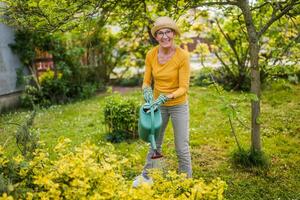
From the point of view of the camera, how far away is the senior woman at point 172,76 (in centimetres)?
399

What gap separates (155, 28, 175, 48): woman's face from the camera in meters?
3.96

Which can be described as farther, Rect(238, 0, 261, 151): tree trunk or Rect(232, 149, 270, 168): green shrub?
Rect(232, 149, 270, 168): green shrub

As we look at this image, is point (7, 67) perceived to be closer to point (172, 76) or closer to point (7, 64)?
point (7, 64)

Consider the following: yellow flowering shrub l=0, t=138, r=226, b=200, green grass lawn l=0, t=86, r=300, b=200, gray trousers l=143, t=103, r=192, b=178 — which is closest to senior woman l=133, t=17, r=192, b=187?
gray trousers l=143, t=103, r=192, b=178

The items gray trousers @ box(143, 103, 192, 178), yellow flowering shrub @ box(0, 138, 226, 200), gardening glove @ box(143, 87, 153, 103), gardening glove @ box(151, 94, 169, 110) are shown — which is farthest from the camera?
gray trousers @ box(143, 103, 192, 178)

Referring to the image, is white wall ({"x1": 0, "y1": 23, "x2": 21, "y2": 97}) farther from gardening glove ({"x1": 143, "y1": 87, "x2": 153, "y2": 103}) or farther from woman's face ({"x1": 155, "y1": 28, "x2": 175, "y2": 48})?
woman's face ({"x1": 155, "y1": 28, "x2": 175, "y2": 48})

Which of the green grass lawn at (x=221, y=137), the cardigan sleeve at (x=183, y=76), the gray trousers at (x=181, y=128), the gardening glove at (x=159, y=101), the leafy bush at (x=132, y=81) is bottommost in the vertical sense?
the green grass lawn at (x=221, y=137)

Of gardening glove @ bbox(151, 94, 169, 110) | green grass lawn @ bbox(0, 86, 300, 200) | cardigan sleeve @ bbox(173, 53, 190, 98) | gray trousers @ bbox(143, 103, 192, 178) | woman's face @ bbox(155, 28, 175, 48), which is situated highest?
woman's face @ bbox(155, 28, 175, 48)

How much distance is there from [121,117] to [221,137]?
5.52 feet

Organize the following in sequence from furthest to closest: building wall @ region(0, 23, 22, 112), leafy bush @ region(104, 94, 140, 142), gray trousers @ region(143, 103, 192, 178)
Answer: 1. building wall @ region(0, 23, 22, 112)
2. leafy bush @ region(104, 94, 140, 142)
3. gray trousers @ region(143, 103, 192, 178)

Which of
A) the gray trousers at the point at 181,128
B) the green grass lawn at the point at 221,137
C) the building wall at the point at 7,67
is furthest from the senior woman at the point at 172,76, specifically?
the building wall at the point at 7,67

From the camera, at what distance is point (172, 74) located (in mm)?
4062

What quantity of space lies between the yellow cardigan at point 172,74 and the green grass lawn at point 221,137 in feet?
1.80

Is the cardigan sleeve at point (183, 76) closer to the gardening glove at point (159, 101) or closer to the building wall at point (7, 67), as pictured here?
the gardening glove at point (159, 101)
